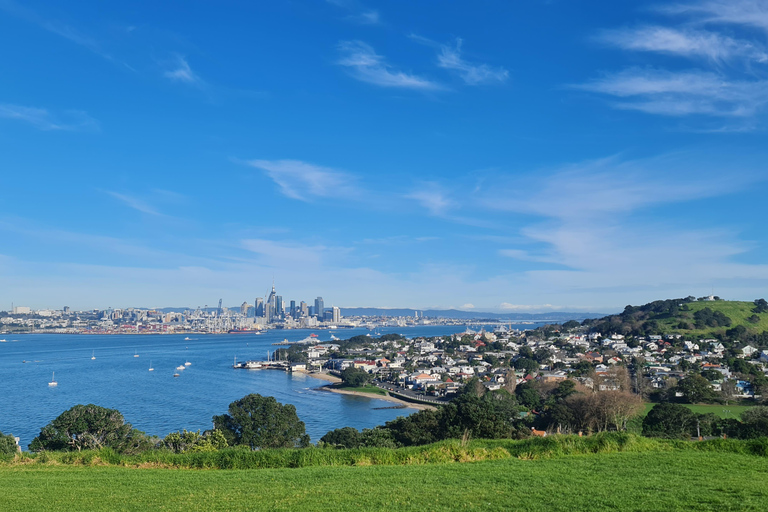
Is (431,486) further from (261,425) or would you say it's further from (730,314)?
(730,314)

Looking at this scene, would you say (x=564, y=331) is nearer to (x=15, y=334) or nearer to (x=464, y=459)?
(x=464, y=459)

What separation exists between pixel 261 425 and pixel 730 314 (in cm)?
6703

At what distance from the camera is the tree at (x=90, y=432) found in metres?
12.8

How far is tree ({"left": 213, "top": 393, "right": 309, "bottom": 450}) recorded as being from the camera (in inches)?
681

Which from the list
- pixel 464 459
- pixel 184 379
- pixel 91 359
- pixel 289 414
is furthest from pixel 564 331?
pixel 464 459

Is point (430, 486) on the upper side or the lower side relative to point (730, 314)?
lower

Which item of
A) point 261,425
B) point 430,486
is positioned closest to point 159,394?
point 261,425

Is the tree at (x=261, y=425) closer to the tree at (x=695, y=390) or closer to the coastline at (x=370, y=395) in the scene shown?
the coastline at (x=370, y=395)

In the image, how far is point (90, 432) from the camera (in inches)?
542

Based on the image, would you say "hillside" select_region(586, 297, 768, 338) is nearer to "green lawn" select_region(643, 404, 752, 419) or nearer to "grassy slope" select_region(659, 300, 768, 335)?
"grassy slope" select_region(659, 300, 768, 335)

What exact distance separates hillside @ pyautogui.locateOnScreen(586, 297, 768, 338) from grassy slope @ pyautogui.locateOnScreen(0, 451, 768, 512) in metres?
60.1

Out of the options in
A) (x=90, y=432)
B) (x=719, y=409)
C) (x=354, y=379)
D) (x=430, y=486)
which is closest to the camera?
(x=430, y=486)

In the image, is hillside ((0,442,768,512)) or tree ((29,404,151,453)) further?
tree ((29,404,151,453))

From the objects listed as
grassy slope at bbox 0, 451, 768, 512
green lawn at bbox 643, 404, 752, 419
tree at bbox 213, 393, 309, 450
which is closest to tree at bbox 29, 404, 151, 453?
tree at bbox 213, 393, 309, 450
